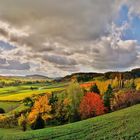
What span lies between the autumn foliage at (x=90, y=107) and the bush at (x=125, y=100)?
16.7 ft

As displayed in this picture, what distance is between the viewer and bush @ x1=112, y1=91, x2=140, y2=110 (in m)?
105

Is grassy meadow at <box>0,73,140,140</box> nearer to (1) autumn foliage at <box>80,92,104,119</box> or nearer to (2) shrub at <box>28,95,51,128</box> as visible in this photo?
(2) shrub at <box>28,95,51,128</box>

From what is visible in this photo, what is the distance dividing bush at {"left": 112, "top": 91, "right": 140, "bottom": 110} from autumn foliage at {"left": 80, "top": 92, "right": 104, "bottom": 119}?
510 centimetres

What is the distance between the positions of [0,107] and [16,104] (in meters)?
8.57

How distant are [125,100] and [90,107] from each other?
45.7 ft

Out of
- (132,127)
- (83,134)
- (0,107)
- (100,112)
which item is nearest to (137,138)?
(132,127)

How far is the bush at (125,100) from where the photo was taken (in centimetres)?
10519

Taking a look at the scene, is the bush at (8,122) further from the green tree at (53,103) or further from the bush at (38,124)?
the bush at (38,124)

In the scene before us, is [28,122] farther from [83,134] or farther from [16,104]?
[16,104]

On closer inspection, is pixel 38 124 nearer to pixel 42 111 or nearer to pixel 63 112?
pixel 42 111

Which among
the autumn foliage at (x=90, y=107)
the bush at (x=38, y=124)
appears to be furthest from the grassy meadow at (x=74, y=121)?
the bush at (x=38, y=124)

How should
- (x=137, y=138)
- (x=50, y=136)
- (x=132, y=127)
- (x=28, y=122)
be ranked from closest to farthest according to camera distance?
(x=137, y=138) < (x=132, y=127) < (x=50, y=136) < (x=28, y=122)

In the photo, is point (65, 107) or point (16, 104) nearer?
point (65, 107)

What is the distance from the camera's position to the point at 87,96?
343ft
